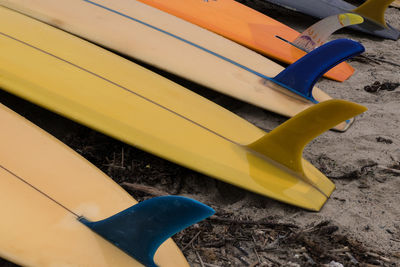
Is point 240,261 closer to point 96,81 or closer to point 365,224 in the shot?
point 365,224

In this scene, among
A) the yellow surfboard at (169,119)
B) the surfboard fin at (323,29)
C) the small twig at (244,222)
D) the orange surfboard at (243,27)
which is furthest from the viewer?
the orange surfboard at (243,27)

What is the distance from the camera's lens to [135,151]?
2506mm

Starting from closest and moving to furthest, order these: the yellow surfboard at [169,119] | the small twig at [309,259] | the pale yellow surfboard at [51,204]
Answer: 1. the pale yellow surfboard at [51,204]
2. the small twig at [309,259]
3. the yellow surfboard at [169,119]

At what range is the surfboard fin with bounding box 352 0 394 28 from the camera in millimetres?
4195

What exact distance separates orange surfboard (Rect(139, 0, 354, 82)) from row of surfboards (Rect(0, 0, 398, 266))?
0.01m

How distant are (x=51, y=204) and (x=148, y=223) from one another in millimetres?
415

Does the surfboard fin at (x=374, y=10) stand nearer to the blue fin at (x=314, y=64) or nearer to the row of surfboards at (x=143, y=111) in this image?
the row of surfboards at (x=143, y=111)

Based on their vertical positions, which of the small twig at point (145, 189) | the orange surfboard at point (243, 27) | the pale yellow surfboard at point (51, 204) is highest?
the orange surfboard at point (243, 27)

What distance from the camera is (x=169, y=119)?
2467 mm

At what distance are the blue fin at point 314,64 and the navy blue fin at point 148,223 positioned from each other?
166 centimetres

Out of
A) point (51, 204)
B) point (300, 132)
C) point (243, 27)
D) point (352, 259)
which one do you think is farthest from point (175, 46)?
point (352, 259)

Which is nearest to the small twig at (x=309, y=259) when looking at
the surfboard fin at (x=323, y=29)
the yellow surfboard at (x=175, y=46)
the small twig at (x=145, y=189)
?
the small twig at (x=145, y=189)

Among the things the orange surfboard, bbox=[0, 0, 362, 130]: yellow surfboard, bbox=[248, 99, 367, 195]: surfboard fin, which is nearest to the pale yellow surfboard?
bbox=[248, 99, 367, 195]: surfboard fin

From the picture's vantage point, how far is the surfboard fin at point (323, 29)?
3.24m
